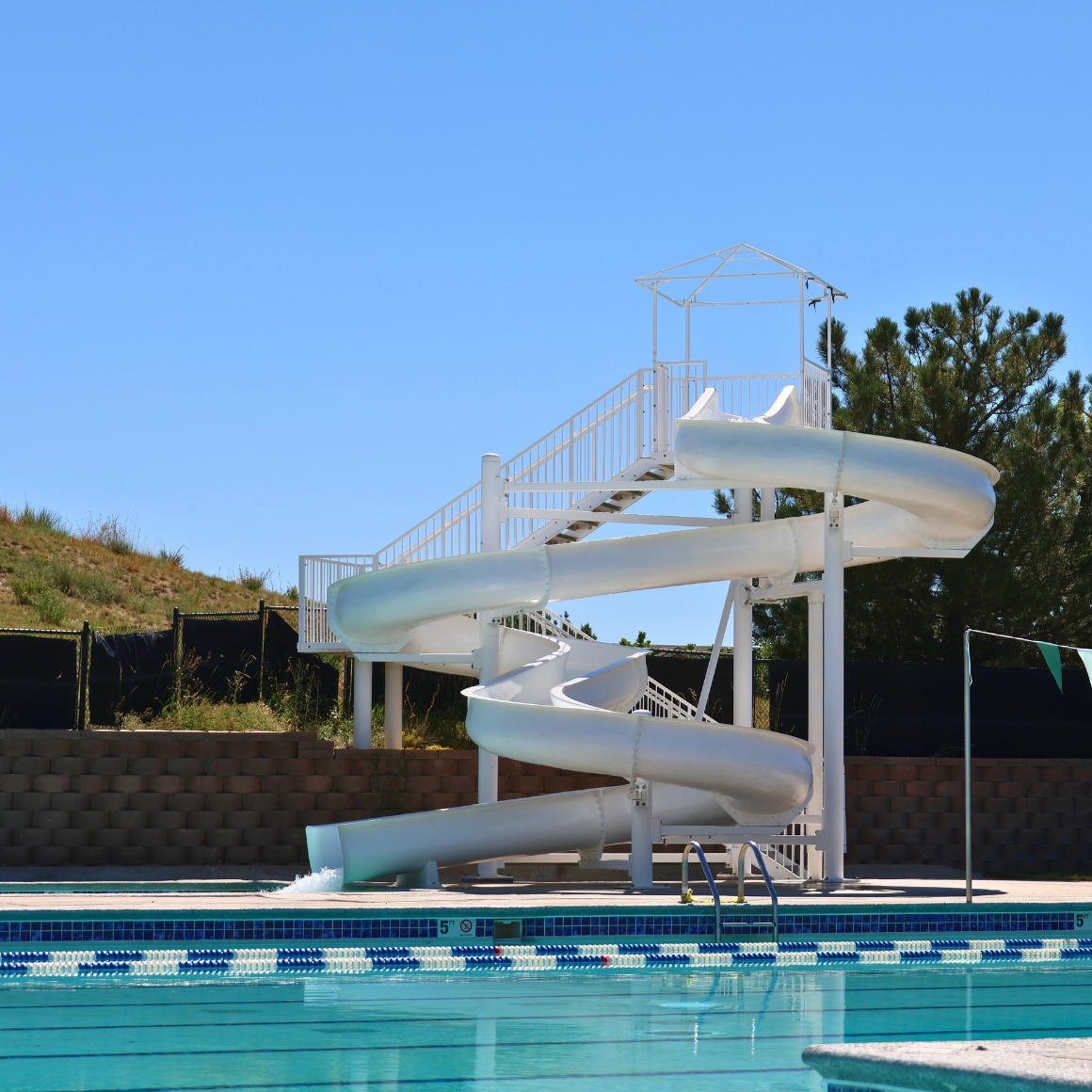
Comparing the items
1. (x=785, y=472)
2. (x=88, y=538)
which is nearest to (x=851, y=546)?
(x=785, y=472)

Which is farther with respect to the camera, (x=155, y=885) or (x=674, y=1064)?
(x=155, y=885)

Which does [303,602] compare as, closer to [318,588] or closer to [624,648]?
[318,588]

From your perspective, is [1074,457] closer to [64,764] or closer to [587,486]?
[587,486]

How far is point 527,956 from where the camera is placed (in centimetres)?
927

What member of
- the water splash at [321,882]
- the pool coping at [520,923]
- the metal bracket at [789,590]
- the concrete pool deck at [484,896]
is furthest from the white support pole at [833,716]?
the water splash at [321,882]

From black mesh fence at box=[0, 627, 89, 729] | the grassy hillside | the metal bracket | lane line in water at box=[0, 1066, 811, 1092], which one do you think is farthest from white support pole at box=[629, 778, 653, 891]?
the grassy hillside

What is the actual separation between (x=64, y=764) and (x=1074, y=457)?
12797mm

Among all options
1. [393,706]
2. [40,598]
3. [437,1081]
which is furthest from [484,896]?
[40,598]

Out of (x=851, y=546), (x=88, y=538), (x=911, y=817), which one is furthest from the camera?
(x=88, y=538)

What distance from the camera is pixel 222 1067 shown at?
20.7 ft

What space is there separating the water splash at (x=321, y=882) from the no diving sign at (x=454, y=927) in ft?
7.21

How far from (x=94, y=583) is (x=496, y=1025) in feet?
77.8

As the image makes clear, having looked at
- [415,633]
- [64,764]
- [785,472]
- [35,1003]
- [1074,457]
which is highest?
[1074,457]

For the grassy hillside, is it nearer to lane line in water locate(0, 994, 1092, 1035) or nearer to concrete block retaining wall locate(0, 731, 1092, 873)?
concrete block retaining wall locate(0, 731, 1092, 873)
